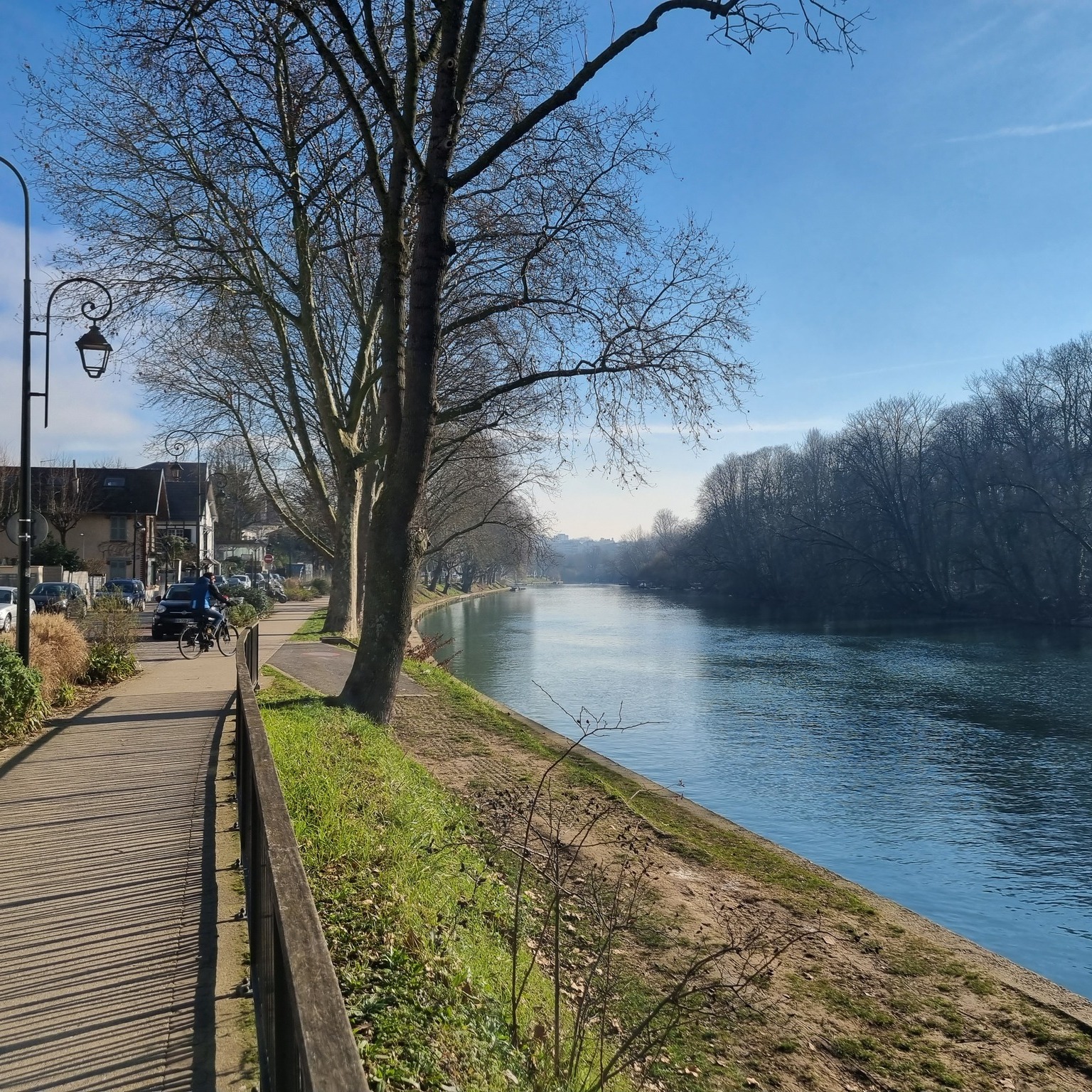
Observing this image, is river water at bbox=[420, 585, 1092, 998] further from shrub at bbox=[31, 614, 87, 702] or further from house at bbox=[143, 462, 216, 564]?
house at bbox=[143, 462, 216, 564]

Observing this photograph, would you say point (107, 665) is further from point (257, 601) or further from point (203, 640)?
point (257, 601)

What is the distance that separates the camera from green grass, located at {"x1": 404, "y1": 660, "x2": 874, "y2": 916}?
1001 cm

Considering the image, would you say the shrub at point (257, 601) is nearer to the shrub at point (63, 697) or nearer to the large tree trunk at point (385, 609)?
the shrub at point (63, 697)

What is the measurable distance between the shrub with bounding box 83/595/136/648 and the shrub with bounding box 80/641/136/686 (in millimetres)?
286

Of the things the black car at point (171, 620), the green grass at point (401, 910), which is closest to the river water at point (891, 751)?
the green grass at point (401, 910)

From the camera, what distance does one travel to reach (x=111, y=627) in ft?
59.6

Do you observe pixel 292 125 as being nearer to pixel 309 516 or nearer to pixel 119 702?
pixel 119 702

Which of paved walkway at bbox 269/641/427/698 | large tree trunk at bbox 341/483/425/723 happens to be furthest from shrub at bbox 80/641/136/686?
large tree trunk at bbox 341/483/425/723

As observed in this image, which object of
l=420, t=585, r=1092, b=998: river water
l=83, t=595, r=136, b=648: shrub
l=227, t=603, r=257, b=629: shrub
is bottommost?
l=420, t=585, r=1092, b=998: river water

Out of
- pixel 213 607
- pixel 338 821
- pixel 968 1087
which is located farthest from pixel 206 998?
pixel 213 607

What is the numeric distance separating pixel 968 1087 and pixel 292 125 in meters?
14.4

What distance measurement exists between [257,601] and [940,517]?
5077cm

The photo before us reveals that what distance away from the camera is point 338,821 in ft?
23.9

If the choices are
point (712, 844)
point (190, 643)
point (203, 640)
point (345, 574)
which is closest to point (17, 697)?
point (712, 844)
